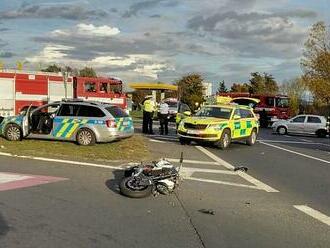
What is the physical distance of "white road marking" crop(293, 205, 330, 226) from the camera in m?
8.72

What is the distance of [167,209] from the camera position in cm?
911

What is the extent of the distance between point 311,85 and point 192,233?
44.1m

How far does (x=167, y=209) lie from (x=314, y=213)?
2339 mm

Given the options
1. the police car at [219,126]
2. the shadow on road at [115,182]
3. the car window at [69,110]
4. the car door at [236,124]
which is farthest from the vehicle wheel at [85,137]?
the car door at [236,124]

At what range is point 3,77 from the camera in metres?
28.9

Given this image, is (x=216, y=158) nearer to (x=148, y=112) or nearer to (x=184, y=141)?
(x=184, y=141)

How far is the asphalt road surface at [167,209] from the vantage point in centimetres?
720

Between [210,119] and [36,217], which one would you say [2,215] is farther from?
[210,119]

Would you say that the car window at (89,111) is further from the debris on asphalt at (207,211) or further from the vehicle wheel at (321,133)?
the vehicle wheel at (321,133)

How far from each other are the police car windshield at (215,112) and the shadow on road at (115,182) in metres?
9.50

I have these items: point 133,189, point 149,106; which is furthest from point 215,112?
point 133,189

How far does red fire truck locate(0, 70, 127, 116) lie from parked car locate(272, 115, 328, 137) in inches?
385

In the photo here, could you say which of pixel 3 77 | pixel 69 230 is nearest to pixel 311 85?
pixel 3 77

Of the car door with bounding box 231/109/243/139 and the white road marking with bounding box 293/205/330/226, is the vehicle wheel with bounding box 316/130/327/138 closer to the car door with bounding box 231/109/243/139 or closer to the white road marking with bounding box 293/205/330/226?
the car door with bounding box 231/109/243/139
